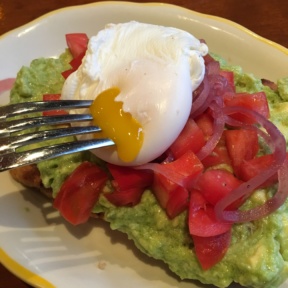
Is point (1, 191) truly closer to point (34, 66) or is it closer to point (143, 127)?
point (34, 66)

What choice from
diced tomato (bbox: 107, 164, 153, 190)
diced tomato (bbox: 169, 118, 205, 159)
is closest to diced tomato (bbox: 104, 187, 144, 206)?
diced tomato (bbox: 107, 164, 153, 190)

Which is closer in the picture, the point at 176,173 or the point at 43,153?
the point at 43,153

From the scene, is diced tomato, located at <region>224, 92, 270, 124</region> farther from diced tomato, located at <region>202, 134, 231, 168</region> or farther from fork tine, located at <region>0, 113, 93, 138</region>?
fork tine, located at <region>0, 113, 93, 138</region>

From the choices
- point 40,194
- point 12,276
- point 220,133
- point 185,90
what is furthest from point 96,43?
point 12,276

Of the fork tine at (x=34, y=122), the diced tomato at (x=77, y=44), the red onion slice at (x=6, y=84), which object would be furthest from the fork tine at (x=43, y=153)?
the red onion slice at (x=6, y=84)

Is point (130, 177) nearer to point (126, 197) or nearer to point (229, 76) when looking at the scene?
point (126, 197)

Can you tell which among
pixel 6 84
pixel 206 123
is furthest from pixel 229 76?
pixel 6 84

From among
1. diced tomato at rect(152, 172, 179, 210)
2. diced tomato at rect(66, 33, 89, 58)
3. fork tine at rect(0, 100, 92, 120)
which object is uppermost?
fork tine at rect(0, 100, 92, 120)
